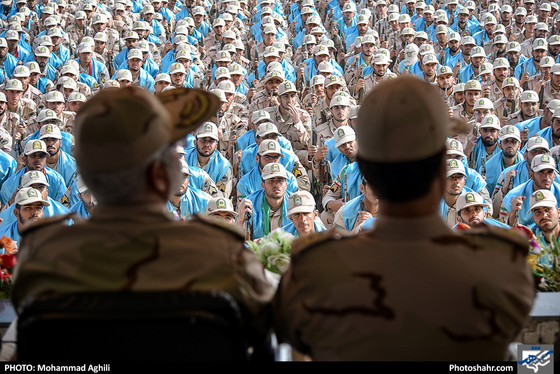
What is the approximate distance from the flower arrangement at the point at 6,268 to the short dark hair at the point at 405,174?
2449 mm

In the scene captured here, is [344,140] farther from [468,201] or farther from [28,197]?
[28,197]

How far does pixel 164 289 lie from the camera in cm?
218

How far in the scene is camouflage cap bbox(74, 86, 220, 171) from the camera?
7.20 ft

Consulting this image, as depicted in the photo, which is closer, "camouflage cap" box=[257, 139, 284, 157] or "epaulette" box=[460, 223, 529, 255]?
"epaulette" box=[460, 223, 529, 255]

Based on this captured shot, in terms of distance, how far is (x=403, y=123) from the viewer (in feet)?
7.18

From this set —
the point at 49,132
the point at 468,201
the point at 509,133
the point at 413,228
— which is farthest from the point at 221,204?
Result: the point at 413,228

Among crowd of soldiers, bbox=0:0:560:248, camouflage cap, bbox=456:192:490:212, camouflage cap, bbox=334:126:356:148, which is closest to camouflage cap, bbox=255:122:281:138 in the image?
crowd of soldiers, bbox=0:0:560:248

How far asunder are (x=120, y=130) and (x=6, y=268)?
222 centimetres

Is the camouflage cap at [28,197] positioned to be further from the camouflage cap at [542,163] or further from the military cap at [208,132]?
the camouflage cap at [542,163]

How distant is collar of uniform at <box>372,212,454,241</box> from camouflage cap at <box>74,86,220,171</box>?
0.73m

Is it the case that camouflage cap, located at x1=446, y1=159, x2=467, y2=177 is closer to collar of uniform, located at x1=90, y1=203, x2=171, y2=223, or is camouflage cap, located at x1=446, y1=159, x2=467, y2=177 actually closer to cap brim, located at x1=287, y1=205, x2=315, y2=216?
cap brim, located at x1=287, y1=205, x2=315, y2=216

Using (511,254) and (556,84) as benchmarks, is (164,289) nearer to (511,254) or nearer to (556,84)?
(511,254)

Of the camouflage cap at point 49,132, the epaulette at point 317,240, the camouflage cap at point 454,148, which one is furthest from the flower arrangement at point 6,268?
the camouflage cap at point 49,132

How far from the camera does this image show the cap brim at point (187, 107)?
2436mm
